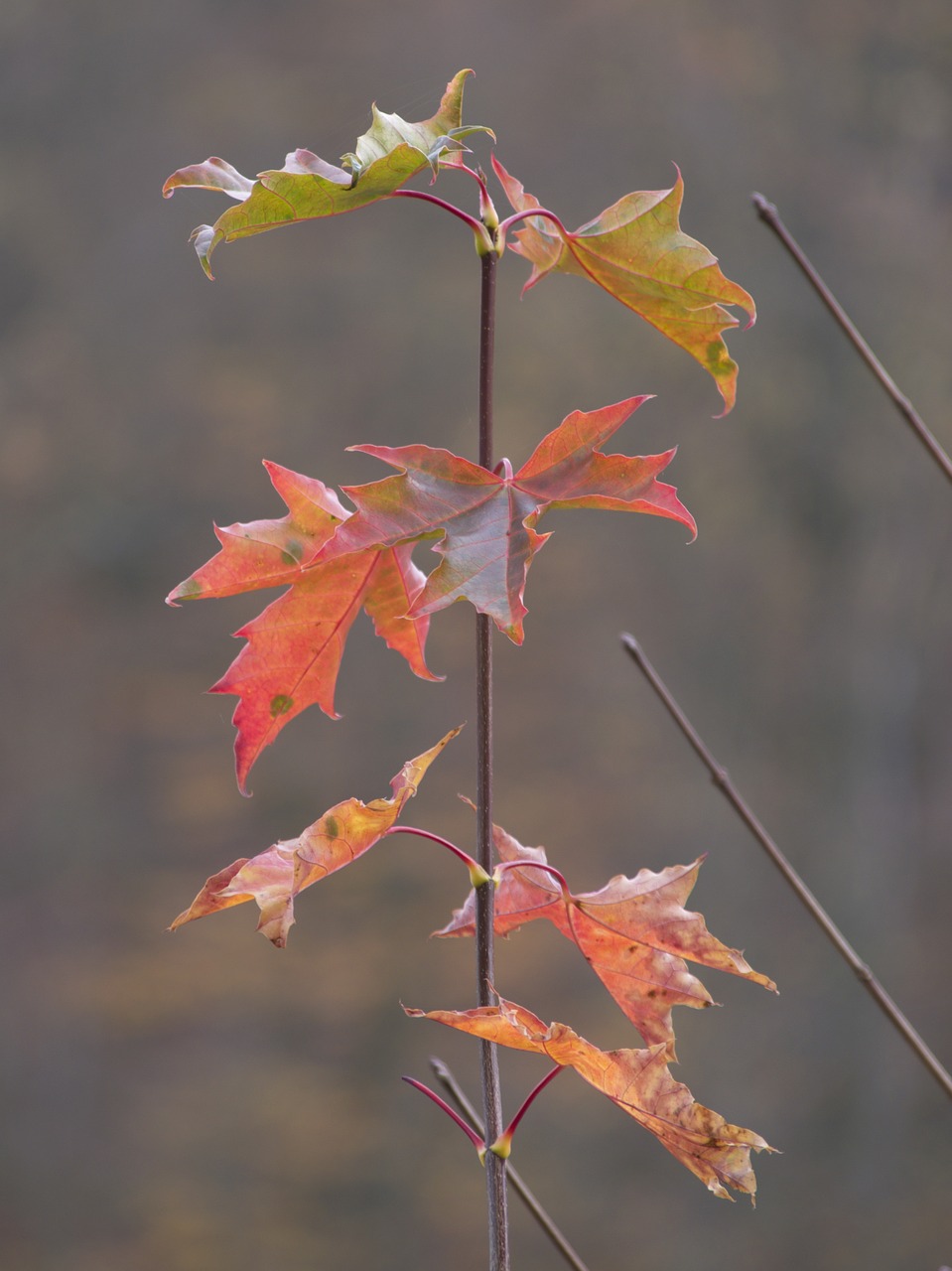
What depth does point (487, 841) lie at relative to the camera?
0.92 ft

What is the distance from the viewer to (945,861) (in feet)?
5.71

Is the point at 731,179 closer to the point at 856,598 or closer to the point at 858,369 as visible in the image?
the point at 858,369

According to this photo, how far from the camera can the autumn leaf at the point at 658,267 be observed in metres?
0.30

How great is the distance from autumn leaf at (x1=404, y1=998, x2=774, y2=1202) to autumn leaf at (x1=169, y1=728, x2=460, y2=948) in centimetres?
4

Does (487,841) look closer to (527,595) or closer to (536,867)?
(536,867)

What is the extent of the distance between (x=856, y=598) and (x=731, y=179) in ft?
2.10

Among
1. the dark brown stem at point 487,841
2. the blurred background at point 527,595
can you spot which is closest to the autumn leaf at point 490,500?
the dark brown stem at point 487,841

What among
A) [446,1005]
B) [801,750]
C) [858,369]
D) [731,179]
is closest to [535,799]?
[446,1005]

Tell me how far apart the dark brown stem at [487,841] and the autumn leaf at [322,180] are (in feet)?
0.10

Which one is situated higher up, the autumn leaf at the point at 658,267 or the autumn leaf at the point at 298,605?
the autumn leaf at the point at 658,267

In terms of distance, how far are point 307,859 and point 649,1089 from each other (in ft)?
0.30

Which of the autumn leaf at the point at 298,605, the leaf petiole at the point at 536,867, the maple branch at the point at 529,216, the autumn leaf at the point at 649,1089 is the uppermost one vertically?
the maple branch at the point at 529,216

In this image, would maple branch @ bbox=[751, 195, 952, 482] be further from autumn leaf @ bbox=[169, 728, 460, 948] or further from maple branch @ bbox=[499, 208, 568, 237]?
autumn leaf @ bbox=[169, 728, 460, 948]

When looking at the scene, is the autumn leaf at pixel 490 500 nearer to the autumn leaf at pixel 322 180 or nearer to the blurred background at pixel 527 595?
the autumn leaf at pixel 322 180
